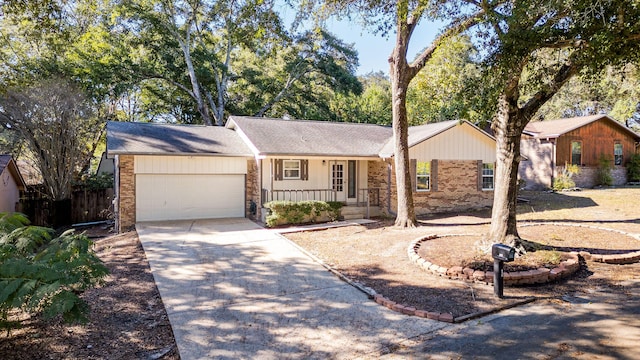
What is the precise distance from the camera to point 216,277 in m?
7.09

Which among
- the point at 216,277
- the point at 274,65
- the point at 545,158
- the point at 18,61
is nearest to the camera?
the point at 216,277

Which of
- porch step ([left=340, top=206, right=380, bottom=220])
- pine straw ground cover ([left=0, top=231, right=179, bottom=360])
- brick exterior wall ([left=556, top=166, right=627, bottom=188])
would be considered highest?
brick exterior wall ([left=556, top=166, right=627, bottom=188])

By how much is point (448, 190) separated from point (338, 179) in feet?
15.0

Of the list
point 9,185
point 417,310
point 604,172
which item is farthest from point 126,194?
point 604,172

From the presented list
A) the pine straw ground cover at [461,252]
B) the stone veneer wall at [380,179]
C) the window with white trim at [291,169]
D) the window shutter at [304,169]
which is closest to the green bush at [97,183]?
the window with white trim at [291,169]

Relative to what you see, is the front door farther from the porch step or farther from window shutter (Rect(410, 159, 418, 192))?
window shutter (Rect(410, 159, 418, 192))

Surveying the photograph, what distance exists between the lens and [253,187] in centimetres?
1463

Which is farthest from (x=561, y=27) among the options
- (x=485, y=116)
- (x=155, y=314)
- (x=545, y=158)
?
(x=545, y=158)

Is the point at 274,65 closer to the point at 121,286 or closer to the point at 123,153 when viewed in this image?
the point at 123,153

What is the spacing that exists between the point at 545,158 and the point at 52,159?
2534cm

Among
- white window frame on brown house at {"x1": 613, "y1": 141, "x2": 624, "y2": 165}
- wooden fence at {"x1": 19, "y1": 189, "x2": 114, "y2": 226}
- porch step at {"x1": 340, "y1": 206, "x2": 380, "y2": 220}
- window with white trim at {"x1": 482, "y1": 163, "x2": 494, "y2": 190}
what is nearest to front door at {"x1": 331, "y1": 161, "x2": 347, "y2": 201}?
porch step at {"x1": 340, "y1": 206, "x2": 380, "y2": 220}

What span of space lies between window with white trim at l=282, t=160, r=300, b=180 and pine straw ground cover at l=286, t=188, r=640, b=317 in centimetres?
352

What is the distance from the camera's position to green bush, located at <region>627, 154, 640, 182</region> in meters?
22.9

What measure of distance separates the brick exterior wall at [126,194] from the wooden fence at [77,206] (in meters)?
3.48
